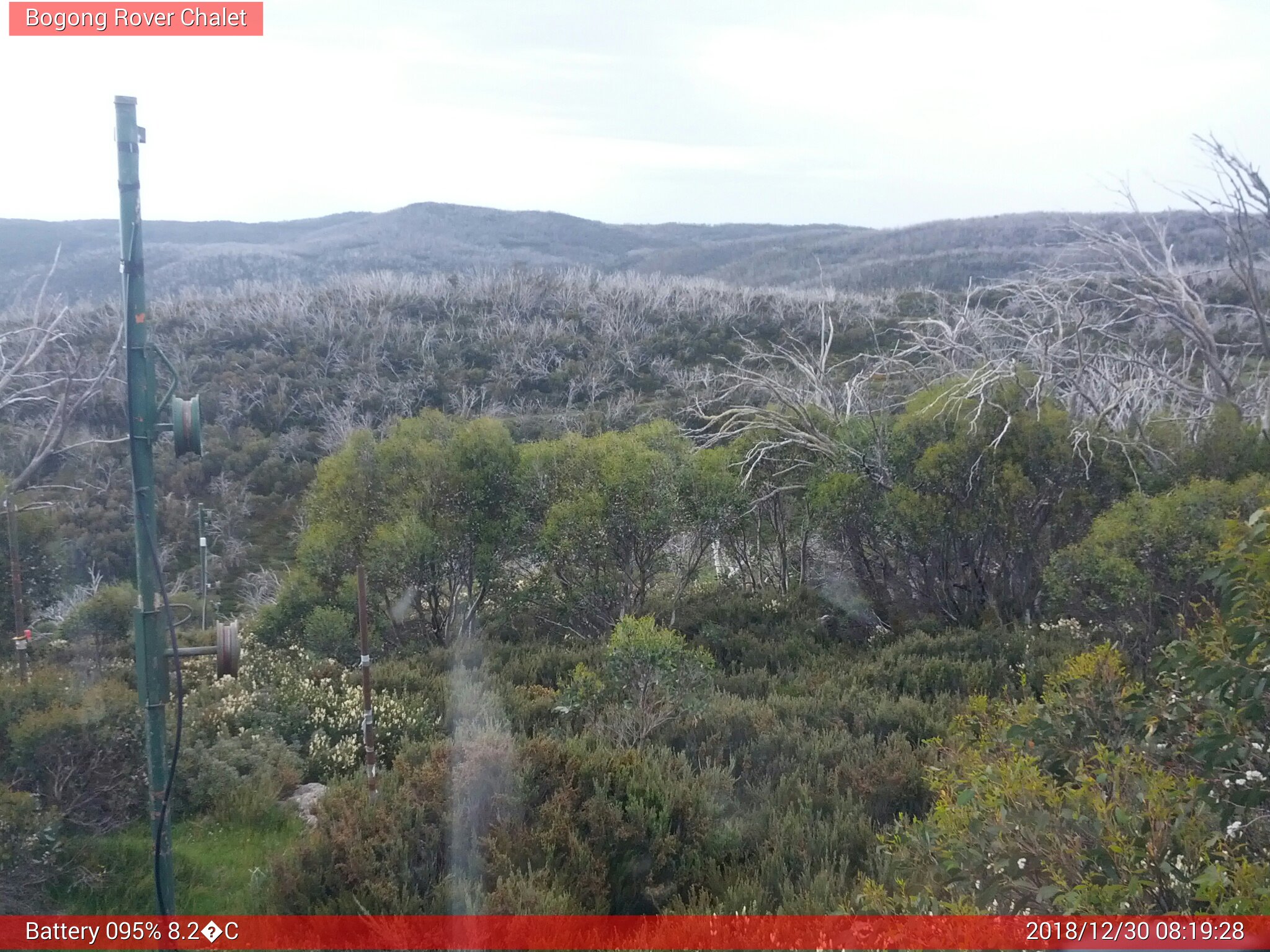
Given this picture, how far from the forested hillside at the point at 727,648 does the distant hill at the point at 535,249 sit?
14888 mm

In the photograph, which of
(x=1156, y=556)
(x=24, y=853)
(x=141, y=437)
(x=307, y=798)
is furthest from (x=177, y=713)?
(x=1156, y=556)

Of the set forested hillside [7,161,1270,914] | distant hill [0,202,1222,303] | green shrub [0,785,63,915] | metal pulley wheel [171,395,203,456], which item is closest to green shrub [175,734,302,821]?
forested hillside [7,161,1270,914]

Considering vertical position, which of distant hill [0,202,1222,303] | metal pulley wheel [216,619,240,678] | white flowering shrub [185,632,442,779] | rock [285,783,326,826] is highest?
distant hill [0,202,1222,303]

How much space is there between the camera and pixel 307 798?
254 inches

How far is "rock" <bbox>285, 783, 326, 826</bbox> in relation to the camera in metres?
6.01

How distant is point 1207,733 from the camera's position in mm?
3205

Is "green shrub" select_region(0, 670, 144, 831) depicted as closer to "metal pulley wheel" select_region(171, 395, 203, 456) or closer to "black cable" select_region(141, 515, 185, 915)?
"black cable" select_region(141, 515, 185, 915)

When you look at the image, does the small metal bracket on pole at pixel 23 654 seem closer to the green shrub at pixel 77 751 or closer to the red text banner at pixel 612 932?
the green shrub at pixel 77 751

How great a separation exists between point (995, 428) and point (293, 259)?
43.4m

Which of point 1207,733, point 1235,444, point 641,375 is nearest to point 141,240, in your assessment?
point 1207,733

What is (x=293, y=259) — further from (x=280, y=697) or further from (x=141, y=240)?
(x=141, y=240)

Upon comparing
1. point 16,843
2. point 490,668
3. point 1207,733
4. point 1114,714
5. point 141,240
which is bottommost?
point 490,668

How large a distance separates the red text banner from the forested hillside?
3.8 inches

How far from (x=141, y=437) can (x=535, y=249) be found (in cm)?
5766
